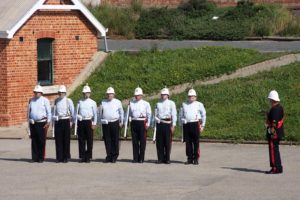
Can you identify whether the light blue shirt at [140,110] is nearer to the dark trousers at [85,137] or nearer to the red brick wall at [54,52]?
the dark trousers at [85,137]

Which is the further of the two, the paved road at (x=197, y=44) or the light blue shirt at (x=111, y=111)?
the paved road at (x=197, y=44)

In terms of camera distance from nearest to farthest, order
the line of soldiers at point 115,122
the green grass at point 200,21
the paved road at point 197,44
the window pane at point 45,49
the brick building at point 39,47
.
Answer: the line of soldiers at point 115,122 → the brick building at point 39,47 → the window pane at point 45,49 → the paved road at point 197,44 → the green grass at point 200,21

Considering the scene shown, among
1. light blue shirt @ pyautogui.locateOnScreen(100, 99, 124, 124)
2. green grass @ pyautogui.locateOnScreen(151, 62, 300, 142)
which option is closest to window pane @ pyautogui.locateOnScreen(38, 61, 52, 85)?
green grass @ pyautogui.locateOnScreen(151, 62, 300, 142)

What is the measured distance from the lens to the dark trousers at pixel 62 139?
22172 mm

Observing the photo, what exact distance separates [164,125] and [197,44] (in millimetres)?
17165

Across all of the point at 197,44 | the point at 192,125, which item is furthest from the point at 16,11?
the point at 192,125

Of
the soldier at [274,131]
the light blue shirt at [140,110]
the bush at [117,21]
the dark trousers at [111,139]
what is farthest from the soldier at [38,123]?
the bush at [117,21]

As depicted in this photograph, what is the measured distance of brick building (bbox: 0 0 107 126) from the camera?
29297 mm

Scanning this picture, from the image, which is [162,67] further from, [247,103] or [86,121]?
[86,121]

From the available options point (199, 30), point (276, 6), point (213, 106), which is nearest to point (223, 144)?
point (213, 106)

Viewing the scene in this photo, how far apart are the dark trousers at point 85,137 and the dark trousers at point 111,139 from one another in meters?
0.39

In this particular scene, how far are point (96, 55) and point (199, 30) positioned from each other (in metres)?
10.4

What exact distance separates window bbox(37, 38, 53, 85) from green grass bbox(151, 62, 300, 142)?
4749mm

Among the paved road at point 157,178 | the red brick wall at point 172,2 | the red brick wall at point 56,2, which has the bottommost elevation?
the paved road at point 157,178
